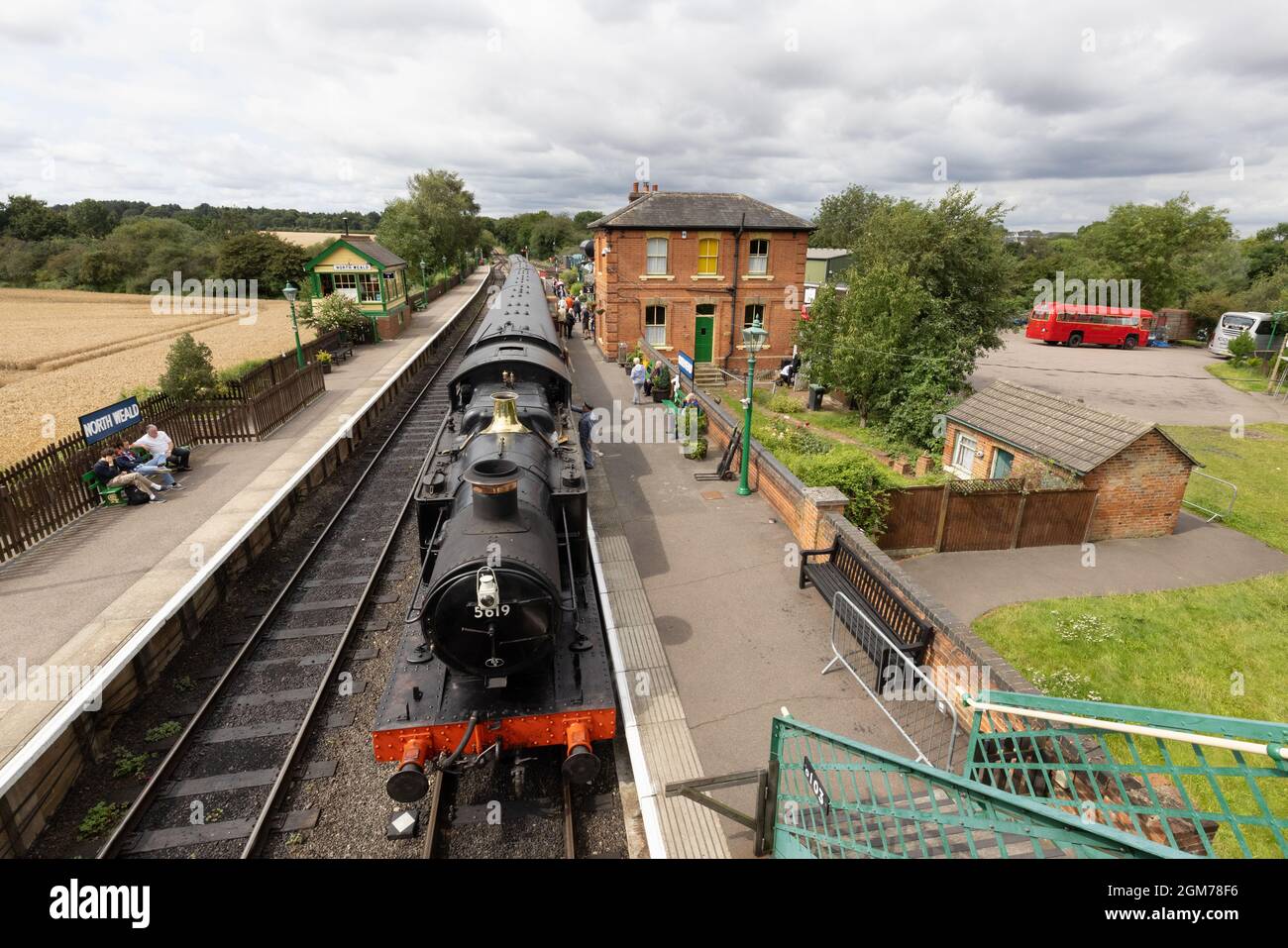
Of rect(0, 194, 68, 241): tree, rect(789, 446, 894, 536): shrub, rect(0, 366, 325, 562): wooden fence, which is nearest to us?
rect(0, 366, 325, 562): wooden fence

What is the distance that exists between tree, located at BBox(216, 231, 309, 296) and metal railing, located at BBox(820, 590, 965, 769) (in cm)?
6514

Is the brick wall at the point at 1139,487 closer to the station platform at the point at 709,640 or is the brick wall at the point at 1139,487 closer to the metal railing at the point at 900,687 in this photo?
the station platform at the point at 709,640

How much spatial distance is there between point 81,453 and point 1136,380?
41110 mm

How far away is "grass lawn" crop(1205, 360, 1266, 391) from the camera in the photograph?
3131cm

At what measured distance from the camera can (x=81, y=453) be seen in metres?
12.7

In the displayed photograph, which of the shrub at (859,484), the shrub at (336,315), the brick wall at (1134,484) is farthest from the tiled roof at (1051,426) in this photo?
the shrub at (336,315)

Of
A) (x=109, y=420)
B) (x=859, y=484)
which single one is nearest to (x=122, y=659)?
(x=109, y=420)

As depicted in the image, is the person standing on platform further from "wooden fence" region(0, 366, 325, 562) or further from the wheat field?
the wheat field

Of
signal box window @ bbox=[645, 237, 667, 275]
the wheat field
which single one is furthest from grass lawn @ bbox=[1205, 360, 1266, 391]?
the wheat field

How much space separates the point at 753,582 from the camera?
434 inches

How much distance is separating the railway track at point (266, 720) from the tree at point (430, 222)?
47.6 m

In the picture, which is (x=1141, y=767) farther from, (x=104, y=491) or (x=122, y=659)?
(x=104, y=491)

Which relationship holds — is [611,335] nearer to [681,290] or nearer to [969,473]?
[681,290]

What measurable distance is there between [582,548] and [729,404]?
15.3 meters
